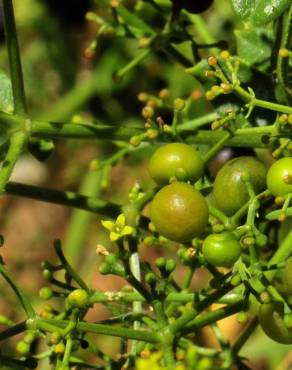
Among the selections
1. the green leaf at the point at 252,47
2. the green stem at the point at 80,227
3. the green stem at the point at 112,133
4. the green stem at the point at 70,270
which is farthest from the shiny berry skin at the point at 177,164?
the green stem at the point at 80,227

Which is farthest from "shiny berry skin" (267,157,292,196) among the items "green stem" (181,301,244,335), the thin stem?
the thin stem

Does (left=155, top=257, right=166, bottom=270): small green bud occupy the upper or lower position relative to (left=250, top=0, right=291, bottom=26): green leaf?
lower

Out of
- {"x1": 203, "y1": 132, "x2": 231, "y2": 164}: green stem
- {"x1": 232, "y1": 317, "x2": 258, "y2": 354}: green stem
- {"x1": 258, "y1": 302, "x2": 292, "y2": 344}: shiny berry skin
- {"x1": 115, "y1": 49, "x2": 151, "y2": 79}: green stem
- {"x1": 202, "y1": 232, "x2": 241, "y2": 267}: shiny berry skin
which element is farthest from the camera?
{"x1": 115, "y1": 49, "x2": 151, "y2": 79}: green stem

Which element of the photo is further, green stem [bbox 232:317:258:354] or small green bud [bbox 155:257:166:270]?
green stem [bbox 232:317:258:354]

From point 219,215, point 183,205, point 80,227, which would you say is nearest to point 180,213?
point 183,205

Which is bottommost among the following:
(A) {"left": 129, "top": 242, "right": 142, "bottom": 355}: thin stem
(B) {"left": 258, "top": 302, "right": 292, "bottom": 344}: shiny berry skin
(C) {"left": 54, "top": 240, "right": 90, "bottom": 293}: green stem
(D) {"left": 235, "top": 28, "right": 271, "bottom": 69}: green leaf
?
(A) {"left": 129, "top": 242, "right": 142, "bottom": 355}: thin stem

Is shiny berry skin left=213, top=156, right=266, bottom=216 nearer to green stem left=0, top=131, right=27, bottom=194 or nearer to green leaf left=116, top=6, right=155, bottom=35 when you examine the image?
green stem left=0, top=131, right=27, bottom=194

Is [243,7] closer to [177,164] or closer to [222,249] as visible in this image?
[177,164]

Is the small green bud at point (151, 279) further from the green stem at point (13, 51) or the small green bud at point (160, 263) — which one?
the green stem at point (13, 51)
